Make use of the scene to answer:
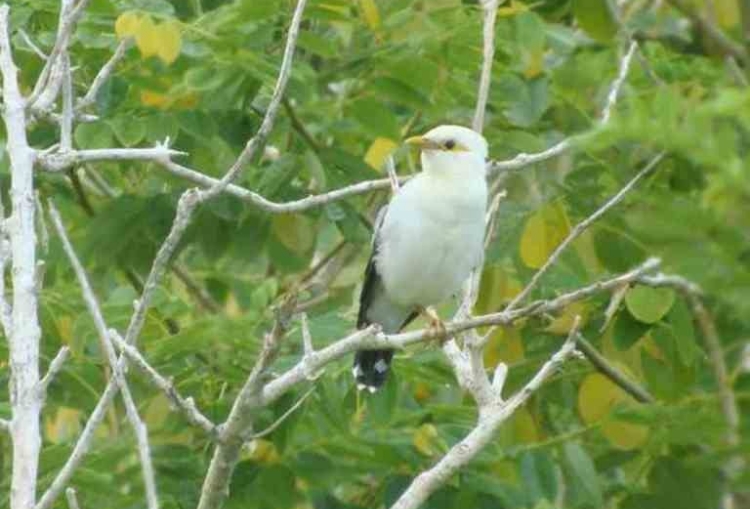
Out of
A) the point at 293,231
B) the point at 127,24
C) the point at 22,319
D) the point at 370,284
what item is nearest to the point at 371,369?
the point at 370,284

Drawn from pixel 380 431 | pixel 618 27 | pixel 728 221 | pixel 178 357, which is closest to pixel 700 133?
pixel 728 221

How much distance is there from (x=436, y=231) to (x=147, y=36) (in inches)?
44.5

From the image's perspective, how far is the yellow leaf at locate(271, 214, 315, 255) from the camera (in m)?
7.66

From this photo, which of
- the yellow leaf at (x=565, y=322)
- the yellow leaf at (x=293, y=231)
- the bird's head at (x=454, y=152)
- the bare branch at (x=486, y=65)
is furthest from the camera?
the yellow leaf at (x=293, y=231)

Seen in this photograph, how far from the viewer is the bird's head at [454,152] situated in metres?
6.46

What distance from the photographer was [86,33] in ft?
21.5

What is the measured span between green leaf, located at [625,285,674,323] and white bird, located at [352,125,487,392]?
0.52m

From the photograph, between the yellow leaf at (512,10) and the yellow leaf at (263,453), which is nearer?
the yellow leaf at (263,453)

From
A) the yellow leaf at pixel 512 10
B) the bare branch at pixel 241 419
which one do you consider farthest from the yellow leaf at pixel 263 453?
the bare branch at pixel 241 419

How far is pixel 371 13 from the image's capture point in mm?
6945

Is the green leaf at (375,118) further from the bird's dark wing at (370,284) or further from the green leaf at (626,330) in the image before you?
the green leaf at (626,330)

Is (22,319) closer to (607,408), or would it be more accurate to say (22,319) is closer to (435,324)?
(435,324)

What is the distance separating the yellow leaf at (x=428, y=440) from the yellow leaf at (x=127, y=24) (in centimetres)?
155

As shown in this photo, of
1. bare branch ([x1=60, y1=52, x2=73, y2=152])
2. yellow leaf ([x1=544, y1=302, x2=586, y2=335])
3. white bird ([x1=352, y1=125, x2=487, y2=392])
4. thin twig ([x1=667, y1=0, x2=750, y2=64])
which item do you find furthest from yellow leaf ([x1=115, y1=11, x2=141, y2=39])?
thin twig ([x1=667, y1=0, x2=750, y2=64])
